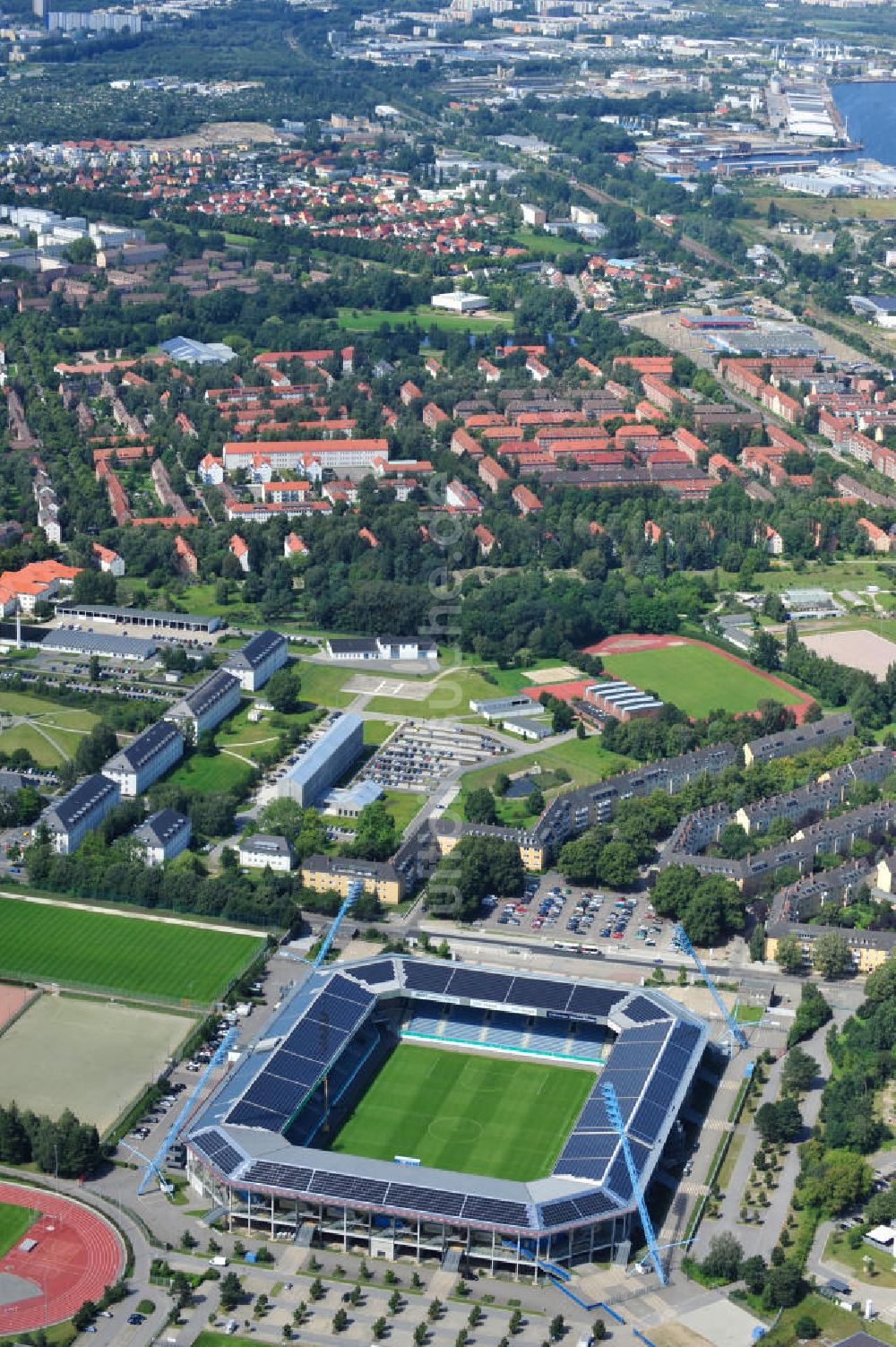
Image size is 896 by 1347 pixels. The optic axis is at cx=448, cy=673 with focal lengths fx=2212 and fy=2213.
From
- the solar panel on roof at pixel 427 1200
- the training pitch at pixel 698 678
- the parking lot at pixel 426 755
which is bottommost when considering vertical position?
the training pitch at pixel 698 678

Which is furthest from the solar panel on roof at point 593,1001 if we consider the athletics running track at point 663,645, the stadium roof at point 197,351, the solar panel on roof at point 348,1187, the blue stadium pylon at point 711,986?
the stadium roof at point 197,351

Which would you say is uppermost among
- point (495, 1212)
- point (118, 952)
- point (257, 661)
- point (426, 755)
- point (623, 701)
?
point (495, 1212)

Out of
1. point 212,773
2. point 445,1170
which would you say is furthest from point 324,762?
point 445,1170

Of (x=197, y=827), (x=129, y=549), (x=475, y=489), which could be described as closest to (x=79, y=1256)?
(x=197, y=827)

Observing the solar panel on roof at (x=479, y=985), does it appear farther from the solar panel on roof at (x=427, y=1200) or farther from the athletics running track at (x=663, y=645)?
the athletics running track at (x=663, y=645)

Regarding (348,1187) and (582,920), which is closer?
(348,1187)

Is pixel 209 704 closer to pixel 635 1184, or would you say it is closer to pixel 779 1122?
pixel 779 1122

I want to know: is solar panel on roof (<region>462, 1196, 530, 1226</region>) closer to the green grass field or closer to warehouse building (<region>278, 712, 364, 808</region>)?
the green grass field
